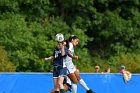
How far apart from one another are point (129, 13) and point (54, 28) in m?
5.53

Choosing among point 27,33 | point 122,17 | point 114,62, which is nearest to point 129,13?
point 122,17

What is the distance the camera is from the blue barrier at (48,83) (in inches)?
675

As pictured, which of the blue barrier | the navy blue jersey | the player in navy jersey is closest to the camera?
the player in navy jersey

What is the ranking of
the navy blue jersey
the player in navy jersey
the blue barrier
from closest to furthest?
the player in navy jersey, the navy blue jersey, the blue barrier

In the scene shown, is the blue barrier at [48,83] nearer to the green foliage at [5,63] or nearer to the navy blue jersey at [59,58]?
the navy blue jersey at [59,58]

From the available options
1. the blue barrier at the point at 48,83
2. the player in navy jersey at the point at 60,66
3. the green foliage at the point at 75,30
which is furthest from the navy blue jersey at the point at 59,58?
the green foliage at the point at 75,30

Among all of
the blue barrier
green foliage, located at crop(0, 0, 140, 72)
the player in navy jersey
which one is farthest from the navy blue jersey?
green foliage, located at crop(0, 0, 140, 72)

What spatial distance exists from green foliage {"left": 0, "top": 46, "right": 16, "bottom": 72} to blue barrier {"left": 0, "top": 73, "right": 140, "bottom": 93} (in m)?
8.73

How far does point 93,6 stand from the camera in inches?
1383

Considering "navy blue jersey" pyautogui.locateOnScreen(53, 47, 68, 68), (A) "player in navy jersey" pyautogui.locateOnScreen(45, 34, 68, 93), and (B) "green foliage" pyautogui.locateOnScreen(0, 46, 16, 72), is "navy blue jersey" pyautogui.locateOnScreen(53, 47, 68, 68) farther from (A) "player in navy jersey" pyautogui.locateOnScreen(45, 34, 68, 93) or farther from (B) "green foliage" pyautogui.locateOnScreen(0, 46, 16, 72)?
(B) "green foliage" pyautogui.locateOnScreen(0, 46, 16, 72)

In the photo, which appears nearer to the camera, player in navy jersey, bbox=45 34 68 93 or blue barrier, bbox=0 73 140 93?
player in navy jersey, bbox=45 34 68 93

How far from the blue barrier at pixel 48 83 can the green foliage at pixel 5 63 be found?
28.6 ft

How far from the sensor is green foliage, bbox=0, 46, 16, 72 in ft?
86.0

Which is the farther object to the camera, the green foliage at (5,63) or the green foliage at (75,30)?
the green foliage at (75,30)
